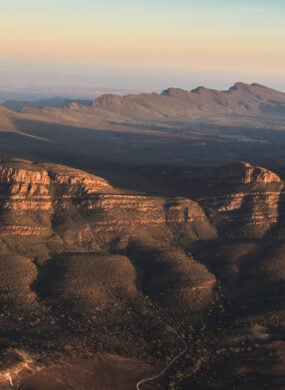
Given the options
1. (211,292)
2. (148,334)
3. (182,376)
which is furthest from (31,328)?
(211,292)

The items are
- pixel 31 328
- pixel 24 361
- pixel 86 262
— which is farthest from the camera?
pixel 86 262

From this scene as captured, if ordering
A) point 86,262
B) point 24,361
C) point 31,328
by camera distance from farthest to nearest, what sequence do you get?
point 86,262
point 31,328
point 24,361

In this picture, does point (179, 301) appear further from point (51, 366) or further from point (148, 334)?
point (51, 366)

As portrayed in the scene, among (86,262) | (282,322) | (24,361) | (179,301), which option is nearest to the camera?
(24,361)

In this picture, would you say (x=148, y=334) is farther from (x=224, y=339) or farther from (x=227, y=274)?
(x=227, y=274)

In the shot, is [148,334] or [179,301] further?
[179,301]

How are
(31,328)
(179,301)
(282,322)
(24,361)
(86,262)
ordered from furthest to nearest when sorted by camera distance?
(86,262)
(179,301)
(282,322)
(31,328)
(24,361)

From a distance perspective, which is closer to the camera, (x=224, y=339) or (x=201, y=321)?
(x=224, y=339)

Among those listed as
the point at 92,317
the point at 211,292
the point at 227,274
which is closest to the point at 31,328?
the point at 92,317
